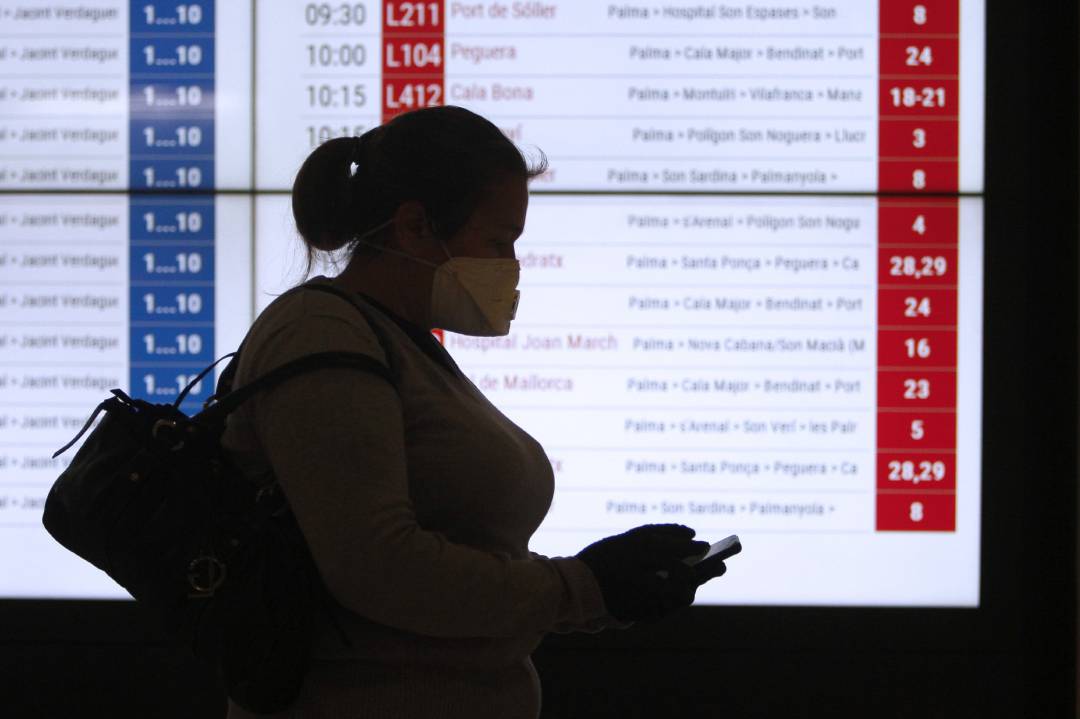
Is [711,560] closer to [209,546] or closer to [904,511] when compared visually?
[209,546]

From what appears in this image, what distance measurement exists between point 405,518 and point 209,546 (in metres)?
0.22

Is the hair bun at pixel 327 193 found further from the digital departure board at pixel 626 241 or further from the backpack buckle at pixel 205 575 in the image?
the digital departure board at pixel 626 241

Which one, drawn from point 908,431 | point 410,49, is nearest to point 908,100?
point 908,431

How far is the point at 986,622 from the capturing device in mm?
2420

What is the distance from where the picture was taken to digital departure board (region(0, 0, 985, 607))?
7.92ft

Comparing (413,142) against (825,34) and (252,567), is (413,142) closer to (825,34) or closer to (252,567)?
(252,567)

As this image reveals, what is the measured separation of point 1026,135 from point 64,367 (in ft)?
7.76

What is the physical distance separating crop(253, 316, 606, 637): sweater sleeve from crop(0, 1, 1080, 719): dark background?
1.42m

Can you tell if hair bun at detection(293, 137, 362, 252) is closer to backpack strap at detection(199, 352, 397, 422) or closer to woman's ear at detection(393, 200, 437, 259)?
woman's ear at detection(393, 200, 437, 259)

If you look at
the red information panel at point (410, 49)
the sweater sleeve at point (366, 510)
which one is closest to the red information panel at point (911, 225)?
the red information panel at point (410, 49)

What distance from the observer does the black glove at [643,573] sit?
1.17 meters

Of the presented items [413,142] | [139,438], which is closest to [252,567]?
[139,438]

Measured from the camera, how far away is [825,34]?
243 cm

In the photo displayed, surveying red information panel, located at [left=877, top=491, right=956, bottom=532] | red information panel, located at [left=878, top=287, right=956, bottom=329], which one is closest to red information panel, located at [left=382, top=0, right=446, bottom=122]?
red information panel, located at [left=878, top=287, right=956, bottom=329]
